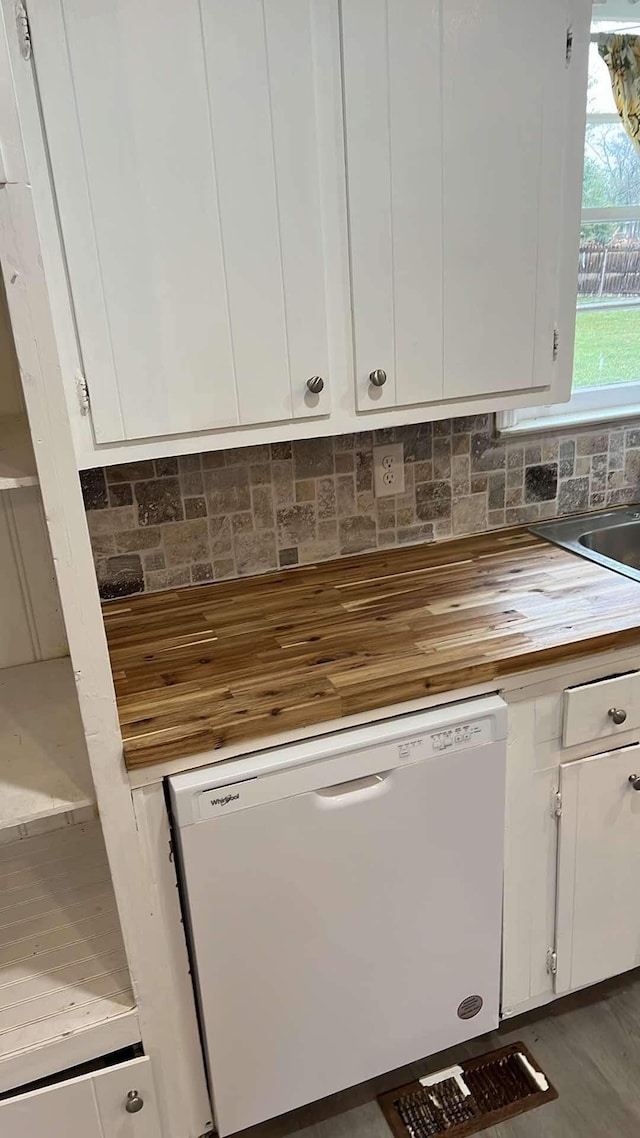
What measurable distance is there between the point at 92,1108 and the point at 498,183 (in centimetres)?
178

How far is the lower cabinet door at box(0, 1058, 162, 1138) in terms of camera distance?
53.7 inches

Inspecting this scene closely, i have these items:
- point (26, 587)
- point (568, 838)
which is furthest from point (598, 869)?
Answer: point (26, 587)

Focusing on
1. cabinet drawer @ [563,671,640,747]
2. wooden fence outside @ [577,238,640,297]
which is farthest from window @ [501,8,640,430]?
cabinet drawer @ [563,671,640,747]

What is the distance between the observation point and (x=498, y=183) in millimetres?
1551

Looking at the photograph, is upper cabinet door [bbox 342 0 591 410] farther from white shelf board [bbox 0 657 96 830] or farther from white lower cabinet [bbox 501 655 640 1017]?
white shelf board [bbox 0 657 96 830]

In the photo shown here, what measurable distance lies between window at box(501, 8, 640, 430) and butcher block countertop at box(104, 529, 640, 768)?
0.47m

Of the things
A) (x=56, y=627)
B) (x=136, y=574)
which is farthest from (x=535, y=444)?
(x=56, y=627)

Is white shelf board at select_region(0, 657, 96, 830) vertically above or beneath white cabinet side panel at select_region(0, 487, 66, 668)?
beneath

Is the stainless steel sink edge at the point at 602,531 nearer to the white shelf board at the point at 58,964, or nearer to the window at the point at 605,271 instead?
the window at the point at 605,271

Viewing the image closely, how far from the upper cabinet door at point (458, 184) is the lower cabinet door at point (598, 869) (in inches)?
31.1

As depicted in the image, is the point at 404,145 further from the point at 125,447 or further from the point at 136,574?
the point at 136,574

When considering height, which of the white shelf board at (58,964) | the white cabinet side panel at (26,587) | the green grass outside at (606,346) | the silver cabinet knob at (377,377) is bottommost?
the white shelf board at (58,964)

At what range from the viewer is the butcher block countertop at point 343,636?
4.43ft

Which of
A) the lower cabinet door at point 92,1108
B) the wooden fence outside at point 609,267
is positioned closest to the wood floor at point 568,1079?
the lower cabinet door at point 92,1108
